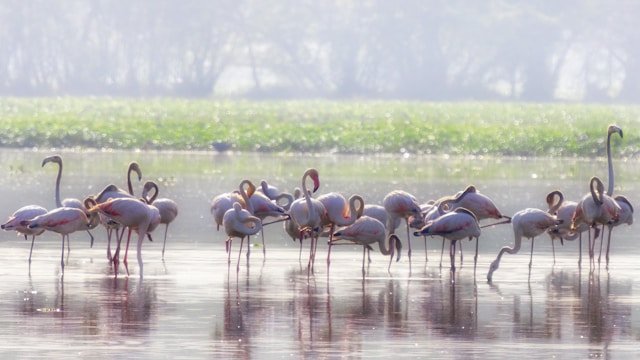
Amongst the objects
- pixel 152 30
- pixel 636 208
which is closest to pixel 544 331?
pixel 636 208

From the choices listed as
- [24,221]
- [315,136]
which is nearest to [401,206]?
[24,221]

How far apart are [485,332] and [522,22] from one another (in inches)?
3996

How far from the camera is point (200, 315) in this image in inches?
530

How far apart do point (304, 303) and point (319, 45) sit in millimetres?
104086

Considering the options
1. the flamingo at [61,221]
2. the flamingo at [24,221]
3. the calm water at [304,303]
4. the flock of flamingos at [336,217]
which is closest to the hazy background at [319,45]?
the calm water at [304,303]

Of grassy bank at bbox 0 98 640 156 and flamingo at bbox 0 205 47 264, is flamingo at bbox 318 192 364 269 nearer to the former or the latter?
flamingo at bbox 0 205 47 264

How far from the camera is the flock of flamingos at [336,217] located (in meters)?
16.2

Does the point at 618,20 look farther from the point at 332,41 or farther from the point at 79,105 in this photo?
the point at 79,105

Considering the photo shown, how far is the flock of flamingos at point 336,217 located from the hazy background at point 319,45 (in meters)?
89.7

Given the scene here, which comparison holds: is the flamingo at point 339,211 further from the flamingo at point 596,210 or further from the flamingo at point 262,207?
the flamingo at point 596,210

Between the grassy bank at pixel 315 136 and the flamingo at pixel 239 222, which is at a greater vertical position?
the grassy bank at pixel 315 136

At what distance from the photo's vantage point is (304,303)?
14289 millimetres

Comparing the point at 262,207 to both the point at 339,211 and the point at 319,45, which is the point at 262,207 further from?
the point at 319,45

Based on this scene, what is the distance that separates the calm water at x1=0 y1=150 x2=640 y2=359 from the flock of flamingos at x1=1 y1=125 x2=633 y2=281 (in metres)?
0.35
